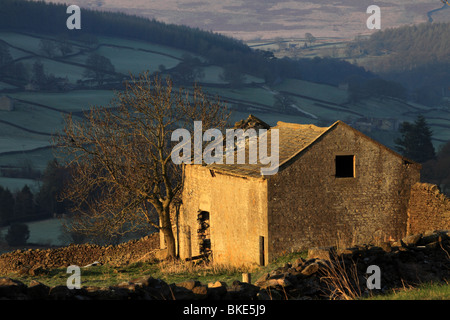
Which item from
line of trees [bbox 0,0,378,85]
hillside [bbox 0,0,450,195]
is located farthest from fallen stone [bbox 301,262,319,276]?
line of trees [bbox 0,0,378,85]

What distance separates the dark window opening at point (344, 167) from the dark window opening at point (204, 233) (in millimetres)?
5261

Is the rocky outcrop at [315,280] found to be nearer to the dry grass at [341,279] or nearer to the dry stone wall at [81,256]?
the dry grass at [341,279]

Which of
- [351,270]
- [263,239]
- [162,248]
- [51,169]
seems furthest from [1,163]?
[351,270]

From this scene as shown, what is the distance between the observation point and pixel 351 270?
11.8 metres

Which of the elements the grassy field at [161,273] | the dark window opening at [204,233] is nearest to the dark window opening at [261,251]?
the grassy field at [161,273]

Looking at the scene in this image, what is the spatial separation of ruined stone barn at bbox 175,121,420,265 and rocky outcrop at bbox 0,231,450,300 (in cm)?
590

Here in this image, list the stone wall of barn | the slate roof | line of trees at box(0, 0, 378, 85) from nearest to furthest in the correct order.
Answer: the stone wall of barn, the slate roof, line of trees at box(0, 0, 378, 85)

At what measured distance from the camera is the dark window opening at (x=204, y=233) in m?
23.9

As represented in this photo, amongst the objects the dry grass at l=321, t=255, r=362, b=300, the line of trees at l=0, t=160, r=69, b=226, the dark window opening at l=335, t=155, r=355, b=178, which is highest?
the dark window opening at l=335, t=155, r=355, b=178

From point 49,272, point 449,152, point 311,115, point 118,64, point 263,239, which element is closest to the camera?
point 263,239

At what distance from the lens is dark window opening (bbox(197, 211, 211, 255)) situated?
23938 mm

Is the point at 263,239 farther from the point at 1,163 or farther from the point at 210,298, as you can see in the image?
the point at 1,163

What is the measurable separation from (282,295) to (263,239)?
30.0ft

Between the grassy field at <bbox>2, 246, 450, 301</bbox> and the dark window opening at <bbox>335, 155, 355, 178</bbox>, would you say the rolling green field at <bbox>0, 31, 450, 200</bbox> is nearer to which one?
the grassy field at <bbox>2, 246, 450, 301</bbox>
